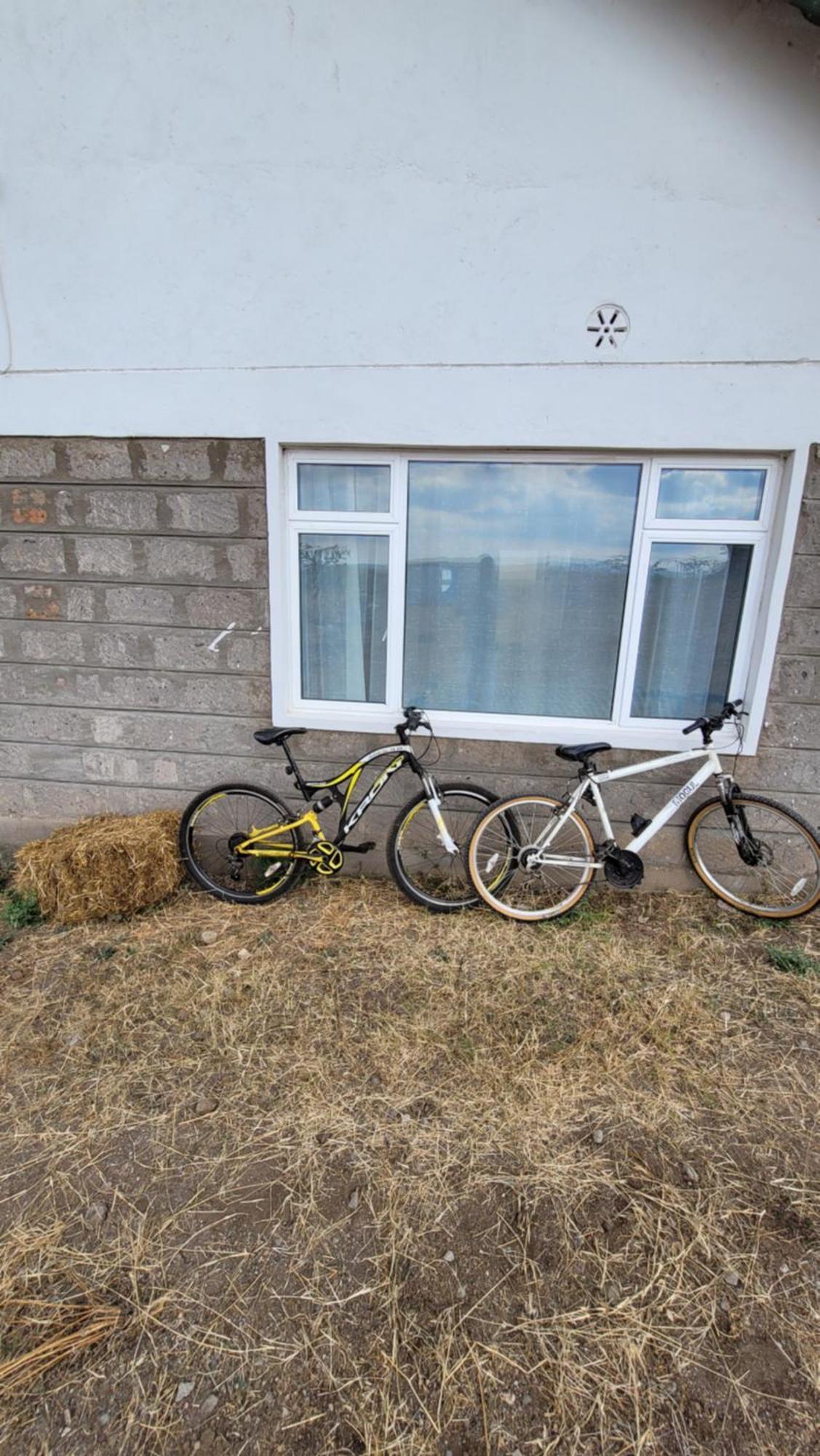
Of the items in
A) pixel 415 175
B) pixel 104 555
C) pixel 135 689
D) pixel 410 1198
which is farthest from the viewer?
pixel 135 689

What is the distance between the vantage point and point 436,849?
139 inches

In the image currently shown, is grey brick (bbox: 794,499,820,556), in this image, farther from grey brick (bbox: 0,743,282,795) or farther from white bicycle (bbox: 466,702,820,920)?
grey brick (bbox: 0,743,282,795)

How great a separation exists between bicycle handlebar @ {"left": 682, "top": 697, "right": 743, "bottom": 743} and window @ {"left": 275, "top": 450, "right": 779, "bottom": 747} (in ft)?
0.59

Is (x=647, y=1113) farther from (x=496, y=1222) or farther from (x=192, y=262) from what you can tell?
(x=192, y=262)

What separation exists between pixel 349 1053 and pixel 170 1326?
94cm

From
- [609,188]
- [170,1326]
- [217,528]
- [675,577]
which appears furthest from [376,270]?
[170,1326]

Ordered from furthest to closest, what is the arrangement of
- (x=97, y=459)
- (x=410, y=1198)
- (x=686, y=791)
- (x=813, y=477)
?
(x=97, y=459)
(x=686, y=791)
(x=813, y=477)
(x=410, y=1198)

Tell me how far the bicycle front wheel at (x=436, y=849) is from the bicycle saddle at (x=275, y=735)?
2.45 ft

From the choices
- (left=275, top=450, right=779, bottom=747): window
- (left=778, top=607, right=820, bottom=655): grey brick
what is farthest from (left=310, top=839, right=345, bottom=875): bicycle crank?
(left=778, top=607, right=820, bottom=655): grey brick

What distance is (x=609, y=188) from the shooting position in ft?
9.04

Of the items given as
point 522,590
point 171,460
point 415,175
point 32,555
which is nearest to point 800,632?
point 522,590

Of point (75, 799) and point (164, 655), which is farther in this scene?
point (75, 799)

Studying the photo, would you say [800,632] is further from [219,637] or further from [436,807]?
A: [219,637]

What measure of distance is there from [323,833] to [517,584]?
176 cm
